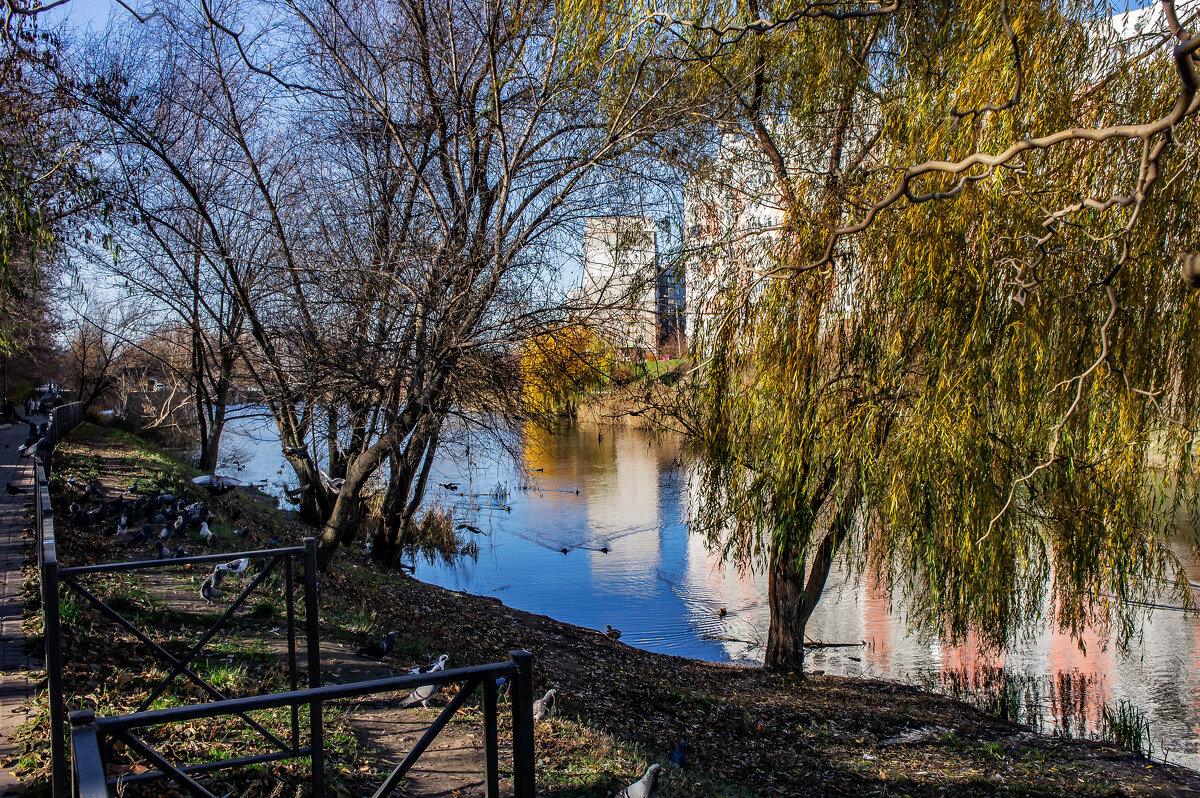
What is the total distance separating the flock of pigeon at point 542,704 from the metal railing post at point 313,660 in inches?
19.3

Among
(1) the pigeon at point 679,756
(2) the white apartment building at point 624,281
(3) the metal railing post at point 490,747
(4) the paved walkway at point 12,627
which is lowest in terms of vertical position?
(1) the pigeon at point 679,756

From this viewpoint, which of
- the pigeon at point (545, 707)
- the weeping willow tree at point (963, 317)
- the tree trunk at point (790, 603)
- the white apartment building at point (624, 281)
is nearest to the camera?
the weeping willow tree at point (963, 317)

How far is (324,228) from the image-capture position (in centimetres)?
908

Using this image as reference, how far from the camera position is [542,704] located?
5715 millimetres

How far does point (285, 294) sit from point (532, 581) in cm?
713

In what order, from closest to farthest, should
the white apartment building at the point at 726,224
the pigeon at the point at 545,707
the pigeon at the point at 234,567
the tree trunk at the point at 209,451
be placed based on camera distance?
1. the pigeon at the point at 545,707
2. the pigeon at the point at 234,567
3. the white apartment building at the point at 726,224
4. the tree trunk at the point at 209,451

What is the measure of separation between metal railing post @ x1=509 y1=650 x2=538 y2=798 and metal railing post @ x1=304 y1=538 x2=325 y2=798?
157 centimetres

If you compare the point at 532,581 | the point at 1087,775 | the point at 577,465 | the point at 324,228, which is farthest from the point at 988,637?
the point at 577,465

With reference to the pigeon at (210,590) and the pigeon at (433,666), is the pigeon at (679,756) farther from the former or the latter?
the pigeon at (210,590)

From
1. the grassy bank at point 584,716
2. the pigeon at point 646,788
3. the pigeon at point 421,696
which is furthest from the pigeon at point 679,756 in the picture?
the pigeon at point 421,696

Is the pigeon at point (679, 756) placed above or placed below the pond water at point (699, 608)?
above

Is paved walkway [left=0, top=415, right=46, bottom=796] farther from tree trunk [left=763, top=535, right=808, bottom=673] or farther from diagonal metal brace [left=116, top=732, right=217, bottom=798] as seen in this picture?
tree trunk [left=763, top=535, right=808, bottom=673]

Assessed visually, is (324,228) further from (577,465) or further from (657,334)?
(577,465)

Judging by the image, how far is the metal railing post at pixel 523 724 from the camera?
2299 mm
